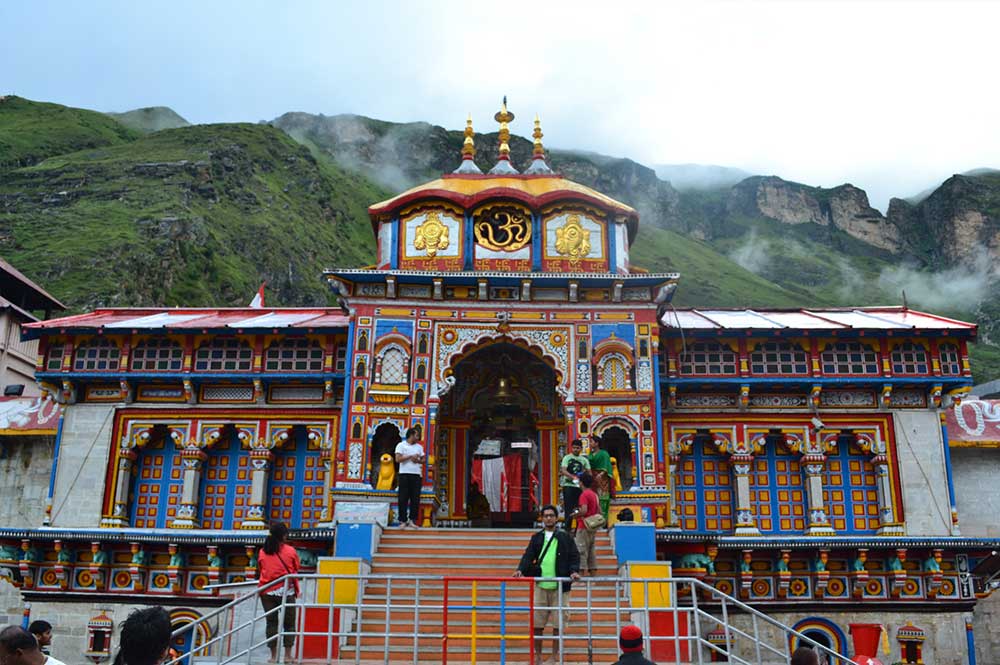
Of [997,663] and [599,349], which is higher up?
[599,349]

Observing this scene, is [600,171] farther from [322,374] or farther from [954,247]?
[322,374]

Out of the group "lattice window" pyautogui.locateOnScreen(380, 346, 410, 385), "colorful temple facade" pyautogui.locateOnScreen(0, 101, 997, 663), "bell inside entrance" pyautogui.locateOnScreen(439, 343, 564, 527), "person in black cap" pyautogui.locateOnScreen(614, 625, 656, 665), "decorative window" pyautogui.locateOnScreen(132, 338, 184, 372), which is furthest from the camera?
"bell inside entrance" pyautogui.locateOnScreen(439, 343, 564, 527)

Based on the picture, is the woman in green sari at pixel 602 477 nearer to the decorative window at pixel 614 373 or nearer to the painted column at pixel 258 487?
the decorative window at pixel 614 373

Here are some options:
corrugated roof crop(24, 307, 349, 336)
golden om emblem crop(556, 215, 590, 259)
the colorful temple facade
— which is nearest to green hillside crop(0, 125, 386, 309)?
corrugated roof crop(24, 307, 349, 336)

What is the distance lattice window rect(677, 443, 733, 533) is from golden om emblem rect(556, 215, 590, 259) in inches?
222

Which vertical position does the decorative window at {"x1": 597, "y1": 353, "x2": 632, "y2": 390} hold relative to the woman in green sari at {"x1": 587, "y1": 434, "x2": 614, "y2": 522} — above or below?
above

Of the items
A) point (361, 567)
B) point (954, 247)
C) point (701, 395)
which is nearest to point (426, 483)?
point (361, 567)

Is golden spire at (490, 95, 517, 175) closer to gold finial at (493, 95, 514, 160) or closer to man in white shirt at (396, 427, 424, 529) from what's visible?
gold finial at (493, 95, 514, 160)

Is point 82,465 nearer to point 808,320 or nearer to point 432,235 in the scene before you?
point 432,235

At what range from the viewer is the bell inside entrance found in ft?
74.1

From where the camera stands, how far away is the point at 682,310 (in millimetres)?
24953

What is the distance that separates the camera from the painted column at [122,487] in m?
21.5

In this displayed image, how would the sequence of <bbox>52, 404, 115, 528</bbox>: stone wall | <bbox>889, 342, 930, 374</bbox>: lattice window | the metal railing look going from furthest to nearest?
1. <bbox>889, 342, 930, 374</bbox>: lattice window
2. <bbox>52, 404, 115, 528</bbox>: stone wall
3. the metal railing

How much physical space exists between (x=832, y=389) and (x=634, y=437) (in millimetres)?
5796
